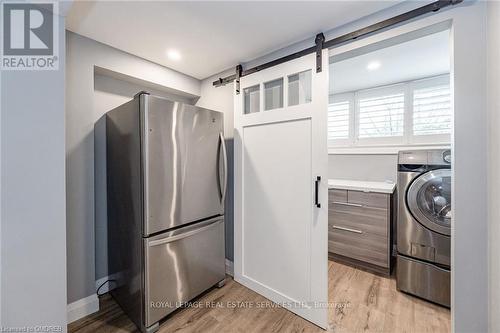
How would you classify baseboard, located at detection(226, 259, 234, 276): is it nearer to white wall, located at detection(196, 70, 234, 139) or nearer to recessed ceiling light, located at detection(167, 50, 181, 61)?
white wall, located at detection(196, 70, 234, 139)

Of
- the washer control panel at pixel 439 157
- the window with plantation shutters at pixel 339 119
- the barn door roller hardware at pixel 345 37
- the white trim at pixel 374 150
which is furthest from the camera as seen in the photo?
the window with plantation shutters at pixel 339 119

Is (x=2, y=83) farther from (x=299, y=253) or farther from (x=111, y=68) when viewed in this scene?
(x=299, y=253)

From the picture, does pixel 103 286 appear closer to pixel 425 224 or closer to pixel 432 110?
pixel 425 224

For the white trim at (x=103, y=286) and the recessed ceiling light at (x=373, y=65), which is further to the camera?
the recessed ceiling light at (x=373, y=65)

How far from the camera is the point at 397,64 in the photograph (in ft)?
7.65

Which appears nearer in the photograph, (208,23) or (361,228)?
(208,23)

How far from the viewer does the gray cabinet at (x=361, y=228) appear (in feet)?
7.47

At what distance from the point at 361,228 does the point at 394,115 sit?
5.28 ft

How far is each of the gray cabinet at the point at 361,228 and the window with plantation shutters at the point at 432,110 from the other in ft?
3.57

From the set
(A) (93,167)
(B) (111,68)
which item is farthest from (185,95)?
(A) (93,167)

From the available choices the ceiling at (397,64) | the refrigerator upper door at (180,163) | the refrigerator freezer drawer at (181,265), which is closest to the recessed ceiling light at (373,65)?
the ceiling at (397,64)

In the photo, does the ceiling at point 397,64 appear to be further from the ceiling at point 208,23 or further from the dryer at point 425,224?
the dryer at point 425,224

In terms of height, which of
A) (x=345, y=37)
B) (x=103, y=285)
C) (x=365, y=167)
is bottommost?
(x=103, y=285)

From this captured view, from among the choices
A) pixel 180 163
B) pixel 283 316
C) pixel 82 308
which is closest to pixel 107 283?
pixel 82 308
